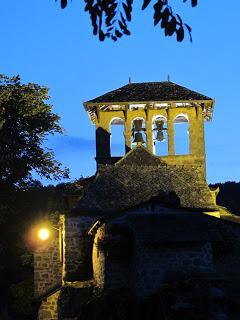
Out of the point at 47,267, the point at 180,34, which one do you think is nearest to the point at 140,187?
the point at 47,267

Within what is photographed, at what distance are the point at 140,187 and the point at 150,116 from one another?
6549mm

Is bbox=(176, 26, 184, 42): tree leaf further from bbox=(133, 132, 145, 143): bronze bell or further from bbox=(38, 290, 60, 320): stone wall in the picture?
bbox=(133, 132, 145, 143): bronze bell

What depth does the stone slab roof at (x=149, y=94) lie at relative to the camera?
29.5m

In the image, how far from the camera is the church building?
17844 millimetres

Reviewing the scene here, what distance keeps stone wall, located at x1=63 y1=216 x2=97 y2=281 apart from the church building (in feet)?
0.11

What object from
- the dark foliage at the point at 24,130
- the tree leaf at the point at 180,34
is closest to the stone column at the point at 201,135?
the dark foliage at the point at 24,130

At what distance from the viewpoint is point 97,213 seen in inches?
885

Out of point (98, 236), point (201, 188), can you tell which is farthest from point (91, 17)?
point (201, 188)

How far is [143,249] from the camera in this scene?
19000mm

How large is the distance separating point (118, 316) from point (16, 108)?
15322 mm

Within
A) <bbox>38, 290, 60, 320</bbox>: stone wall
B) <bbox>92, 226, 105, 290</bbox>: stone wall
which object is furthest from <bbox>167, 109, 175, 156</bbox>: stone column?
<bbox>38, 290, 60, 320</bbox>: stone wall

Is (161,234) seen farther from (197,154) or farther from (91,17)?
(91,17)

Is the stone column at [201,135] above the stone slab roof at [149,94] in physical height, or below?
below

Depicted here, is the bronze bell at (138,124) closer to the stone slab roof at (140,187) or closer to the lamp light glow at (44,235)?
the stone slab roof at (140,187)
